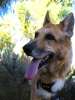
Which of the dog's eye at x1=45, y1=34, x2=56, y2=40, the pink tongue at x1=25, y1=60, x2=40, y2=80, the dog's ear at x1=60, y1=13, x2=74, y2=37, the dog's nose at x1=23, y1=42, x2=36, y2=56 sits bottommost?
the pink tongue at x1=25, y1=60, x2=40, y2=80

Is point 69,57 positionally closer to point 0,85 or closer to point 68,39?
point 68,39

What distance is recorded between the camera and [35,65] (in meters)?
5.77

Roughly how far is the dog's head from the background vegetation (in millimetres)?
3781

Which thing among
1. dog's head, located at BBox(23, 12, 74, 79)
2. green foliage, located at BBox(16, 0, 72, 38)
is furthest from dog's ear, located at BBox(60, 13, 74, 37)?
green foliage, located at BBox(16, 0, 72, 38)

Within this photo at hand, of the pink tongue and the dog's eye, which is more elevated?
the dog's eye

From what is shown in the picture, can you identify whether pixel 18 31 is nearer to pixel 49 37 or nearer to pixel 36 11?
pixel 36 11

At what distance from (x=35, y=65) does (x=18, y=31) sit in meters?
15.7

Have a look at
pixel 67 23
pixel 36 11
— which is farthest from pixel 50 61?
pixel 36 11

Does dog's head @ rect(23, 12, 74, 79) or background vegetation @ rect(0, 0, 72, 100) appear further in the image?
background vegetation @ rect(0, 0, 72, 100)

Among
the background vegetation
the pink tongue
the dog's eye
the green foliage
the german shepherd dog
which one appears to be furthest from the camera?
the green foliage

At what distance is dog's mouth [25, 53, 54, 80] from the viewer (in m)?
5.77

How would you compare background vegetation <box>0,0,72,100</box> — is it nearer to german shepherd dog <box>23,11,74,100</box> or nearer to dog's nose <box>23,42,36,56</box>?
german shepherd dog <box>23,11,74,100</box>

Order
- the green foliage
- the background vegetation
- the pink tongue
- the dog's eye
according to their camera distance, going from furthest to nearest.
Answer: the green foliage < the background vegetation < the dog's eye < the pink tongue

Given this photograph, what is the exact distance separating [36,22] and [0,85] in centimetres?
980
